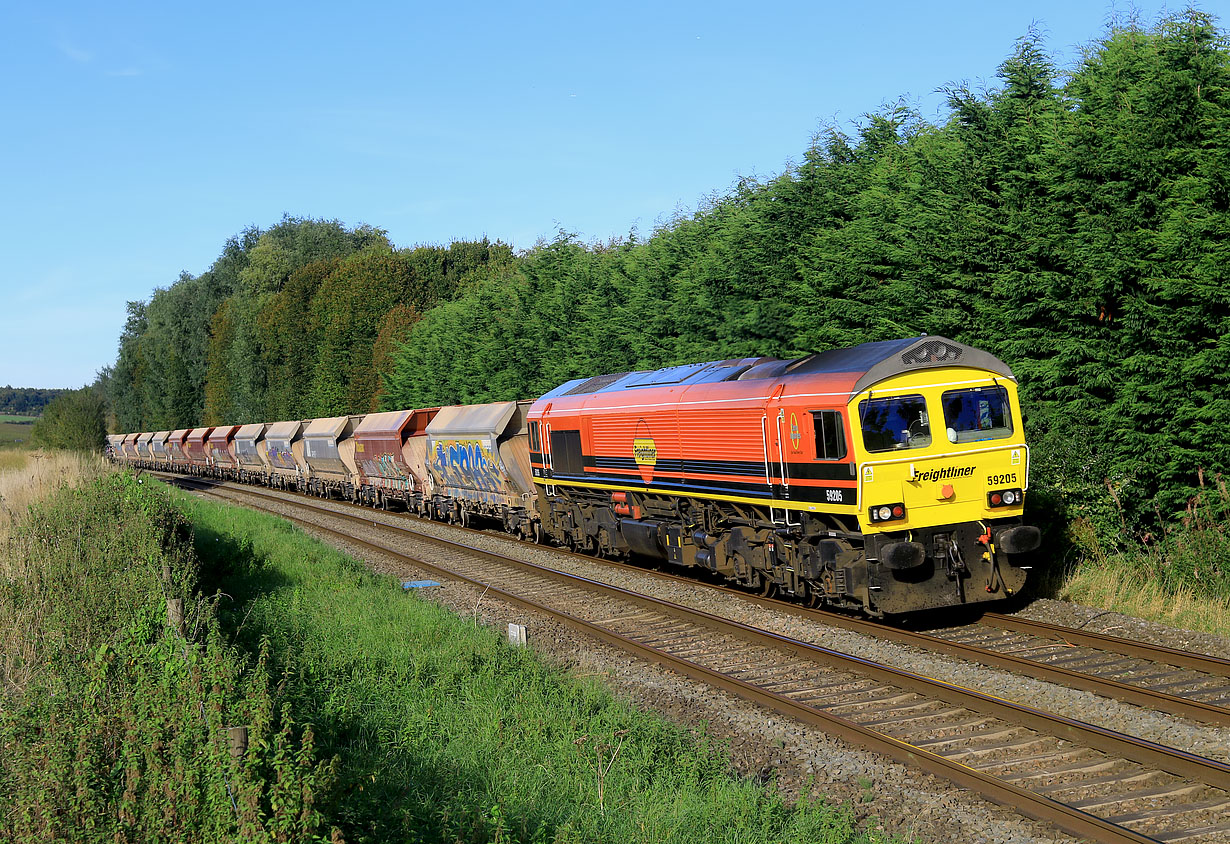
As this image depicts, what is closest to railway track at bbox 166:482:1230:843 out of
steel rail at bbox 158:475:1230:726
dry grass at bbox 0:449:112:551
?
steel rail at bbox 158:475:1230:726

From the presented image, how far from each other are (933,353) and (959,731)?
5380 millimetres

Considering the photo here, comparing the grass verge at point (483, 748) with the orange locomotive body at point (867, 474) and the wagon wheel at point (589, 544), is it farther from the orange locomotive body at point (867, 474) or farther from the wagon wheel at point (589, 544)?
the wagon wheel at point (589, 544)

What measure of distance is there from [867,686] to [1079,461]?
275 inches

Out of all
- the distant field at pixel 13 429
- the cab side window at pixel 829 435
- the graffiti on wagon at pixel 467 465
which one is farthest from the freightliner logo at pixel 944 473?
the distant field at pixel 13 429

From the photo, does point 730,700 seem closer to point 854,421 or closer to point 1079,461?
point 854,421

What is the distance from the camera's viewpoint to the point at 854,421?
39.4 ft

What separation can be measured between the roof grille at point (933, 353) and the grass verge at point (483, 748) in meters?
5.88

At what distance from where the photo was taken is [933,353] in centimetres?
1245

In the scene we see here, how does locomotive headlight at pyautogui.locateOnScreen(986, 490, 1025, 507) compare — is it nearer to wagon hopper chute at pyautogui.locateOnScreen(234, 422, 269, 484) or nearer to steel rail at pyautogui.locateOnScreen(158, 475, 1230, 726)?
steel rail at pyautogui.locateOnScreen(158, 475, 1230, 726)

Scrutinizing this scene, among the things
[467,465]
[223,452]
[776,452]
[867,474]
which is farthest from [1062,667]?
[223,452]

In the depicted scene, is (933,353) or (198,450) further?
(198,450)

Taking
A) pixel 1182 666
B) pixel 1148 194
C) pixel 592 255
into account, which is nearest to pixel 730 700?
pixel 1182 666

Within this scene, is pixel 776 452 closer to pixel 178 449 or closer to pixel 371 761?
pixel 371 761

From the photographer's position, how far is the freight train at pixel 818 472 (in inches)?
474
